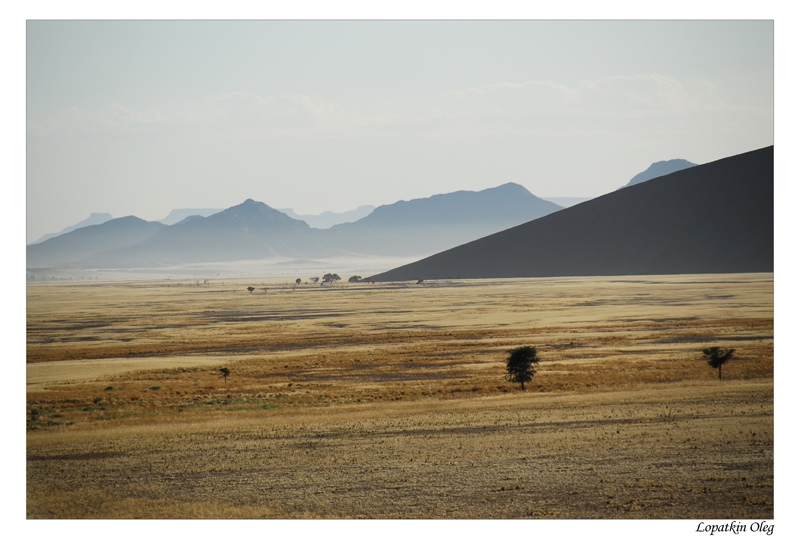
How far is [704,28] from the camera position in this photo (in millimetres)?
24562

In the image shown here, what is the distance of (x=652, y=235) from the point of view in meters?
158

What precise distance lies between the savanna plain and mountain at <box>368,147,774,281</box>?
77.7m

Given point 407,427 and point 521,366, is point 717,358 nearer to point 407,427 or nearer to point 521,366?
point 521,366

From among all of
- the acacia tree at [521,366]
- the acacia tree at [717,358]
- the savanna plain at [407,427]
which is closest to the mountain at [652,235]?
the savanna plain at [407,427]

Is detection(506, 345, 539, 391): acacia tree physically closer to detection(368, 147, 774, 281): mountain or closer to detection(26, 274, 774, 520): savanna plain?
detection(26, 274, 774, 520): savanna plain

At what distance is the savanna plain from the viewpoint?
65.5 feet

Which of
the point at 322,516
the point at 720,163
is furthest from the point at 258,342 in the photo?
the point at 720,163

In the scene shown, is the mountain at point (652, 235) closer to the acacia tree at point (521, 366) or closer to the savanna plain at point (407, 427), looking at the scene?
the savanna plain at point (407, 427)

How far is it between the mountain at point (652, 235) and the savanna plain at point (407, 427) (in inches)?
3057

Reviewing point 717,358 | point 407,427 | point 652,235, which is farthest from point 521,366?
point 652,235

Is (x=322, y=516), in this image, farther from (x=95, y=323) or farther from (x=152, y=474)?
(x=95, y=323)

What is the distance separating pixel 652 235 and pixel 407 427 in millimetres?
140820

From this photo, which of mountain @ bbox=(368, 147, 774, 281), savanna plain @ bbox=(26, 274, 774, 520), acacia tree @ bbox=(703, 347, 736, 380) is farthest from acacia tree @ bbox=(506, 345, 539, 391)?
mountain @ bbox=(368, 147, 774, 281)

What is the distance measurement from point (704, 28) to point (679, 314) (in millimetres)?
56061
